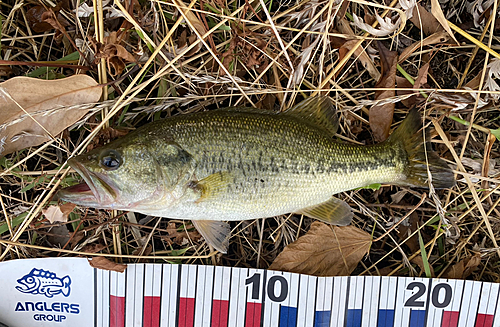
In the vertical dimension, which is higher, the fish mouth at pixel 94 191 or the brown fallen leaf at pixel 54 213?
the fish mouth at pixel 94 191

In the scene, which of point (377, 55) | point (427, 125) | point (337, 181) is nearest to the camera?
point (337, 181)

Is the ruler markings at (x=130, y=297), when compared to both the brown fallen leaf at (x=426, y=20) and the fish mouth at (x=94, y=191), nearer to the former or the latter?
the fish mouth at (x=94, y=191)

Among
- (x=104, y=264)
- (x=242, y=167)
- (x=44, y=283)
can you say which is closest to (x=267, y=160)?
(x=242, y=167)

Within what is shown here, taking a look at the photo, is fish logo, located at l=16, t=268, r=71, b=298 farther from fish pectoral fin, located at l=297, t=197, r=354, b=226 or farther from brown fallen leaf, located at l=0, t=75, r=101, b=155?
fish pectoral fin, located at l=297, t=197, r=354, b=226

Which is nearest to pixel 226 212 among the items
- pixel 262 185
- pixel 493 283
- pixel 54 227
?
pixel 262 185

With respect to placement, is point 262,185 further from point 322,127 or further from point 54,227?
point 54,227

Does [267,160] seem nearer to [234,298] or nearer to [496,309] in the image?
[234,298]

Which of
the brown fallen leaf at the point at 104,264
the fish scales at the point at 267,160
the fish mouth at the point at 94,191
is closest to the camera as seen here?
the fish mouth at the point at 94,191

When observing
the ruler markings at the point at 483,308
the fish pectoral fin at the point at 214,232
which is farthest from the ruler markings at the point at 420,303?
the fish pectoral fin at the point at 214,232
